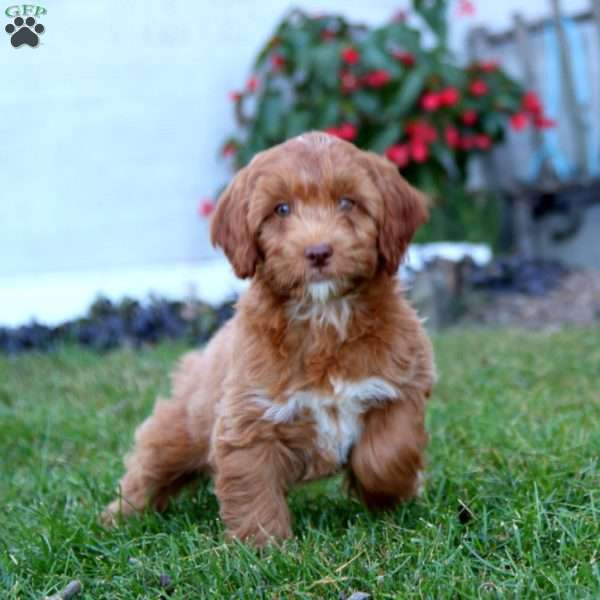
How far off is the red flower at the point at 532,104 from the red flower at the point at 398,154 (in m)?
1.48

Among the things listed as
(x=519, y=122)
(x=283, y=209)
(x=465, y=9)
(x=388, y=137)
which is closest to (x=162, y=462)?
(x=283, y=209)

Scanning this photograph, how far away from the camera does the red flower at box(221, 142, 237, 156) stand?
9.27m

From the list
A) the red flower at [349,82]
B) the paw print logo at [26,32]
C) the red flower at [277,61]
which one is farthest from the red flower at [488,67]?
the paw print logo at [26,32]

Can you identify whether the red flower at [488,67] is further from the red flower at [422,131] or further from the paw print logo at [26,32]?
the paw print logo at [26,32]

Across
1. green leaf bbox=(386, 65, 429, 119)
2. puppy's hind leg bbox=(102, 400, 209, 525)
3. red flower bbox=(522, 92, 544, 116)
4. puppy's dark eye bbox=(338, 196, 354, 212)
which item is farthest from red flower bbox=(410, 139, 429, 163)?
puppy's dark eye bbox=(338, 196, 354, 212)

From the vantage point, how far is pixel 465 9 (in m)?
10.7

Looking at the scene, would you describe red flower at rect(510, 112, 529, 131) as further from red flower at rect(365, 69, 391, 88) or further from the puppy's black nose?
the puppy's black nose

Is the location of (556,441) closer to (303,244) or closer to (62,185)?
(303,244)

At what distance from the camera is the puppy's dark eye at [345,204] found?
3.56 metres

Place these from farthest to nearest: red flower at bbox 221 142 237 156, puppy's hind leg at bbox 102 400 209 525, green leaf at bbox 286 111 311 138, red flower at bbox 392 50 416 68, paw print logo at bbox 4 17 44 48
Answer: red flower at bbox 392 50 416 68 < green leaf at bbox 286 111 311 138 < red flower at bbox 221 142 237 156 < paw print logo at bbox 4 17 44 48 < puppy's hind leg at bbox 102 400 209 525

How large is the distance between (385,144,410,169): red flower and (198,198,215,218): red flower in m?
1.78

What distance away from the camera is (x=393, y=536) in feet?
11.1

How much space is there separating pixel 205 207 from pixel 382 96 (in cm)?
231

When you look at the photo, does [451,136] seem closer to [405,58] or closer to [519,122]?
[519,122]
